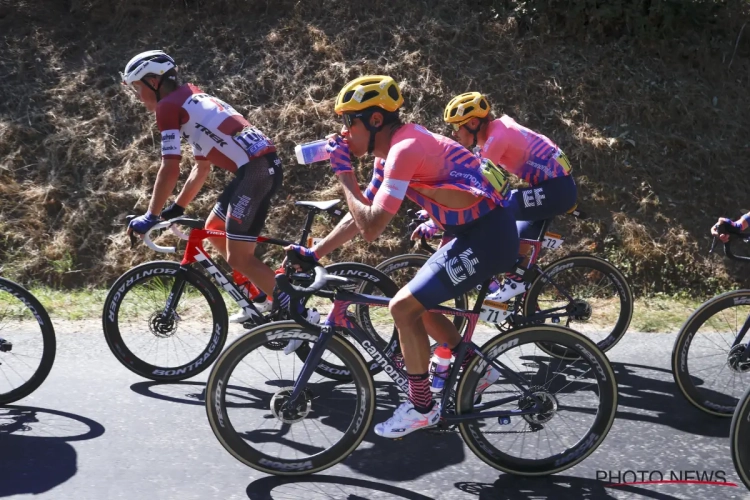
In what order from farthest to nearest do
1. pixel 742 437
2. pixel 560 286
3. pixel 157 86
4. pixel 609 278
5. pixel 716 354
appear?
pixel 609 278 < pixel 560 286 < pixel 157 86 < pixel 716 354 < pixel 742 437

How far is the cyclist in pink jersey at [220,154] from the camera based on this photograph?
6027mm

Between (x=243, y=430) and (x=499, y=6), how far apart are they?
8.26m

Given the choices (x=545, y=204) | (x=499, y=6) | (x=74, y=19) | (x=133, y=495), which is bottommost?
(x=133, y=495)

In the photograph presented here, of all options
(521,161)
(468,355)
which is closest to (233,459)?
(468,355)

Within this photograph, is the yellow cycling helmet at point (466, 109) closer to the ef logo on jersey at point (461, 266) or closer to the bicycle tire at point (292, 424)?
the ef logo on jersey at point (461, 266)

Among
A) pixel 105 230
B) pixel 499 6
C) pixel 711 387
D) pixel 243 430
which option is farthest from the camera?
pixel 499 6

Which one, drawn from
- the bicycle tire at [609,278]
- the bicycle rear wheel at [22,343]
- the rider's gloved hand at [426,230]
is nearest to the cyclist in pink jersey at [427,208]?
the rider's gloved hand at [426,230]

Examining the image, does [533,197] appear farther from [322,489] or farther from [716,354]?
[322,489]

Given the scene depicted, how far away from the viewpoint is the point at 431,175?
4438mm

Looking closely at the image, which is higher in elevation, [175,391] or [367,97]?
[367,97]

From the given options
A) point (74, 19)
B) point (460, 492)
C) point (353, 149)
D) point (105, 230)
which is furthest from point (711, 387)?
point (74, 19)

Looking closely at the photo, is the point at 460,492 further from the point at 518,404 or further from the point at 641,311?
the point at 641,311

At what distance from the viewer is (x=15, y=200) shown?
30.9 feet

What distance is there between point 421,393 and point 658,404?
2.00m
